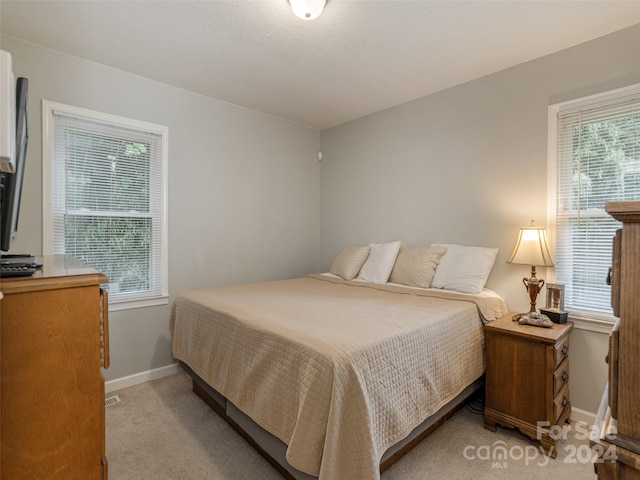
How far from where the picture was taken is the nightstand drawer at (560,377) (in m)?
1.87

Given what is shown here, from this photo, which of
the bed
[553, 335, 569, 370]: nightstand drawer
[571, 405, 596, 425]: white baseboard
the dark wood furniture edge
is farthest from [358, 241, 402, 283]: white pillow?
[571, 405, 596, 425]: white baseboard

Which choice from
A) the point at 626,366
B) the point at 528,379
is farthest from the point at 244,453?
the point at 626,366

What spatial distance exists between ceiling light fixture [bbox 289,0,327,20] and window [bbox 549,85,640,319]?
5.90ft

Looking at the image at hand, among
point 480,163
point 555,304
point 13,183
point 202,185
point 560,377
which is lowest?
point 560,377

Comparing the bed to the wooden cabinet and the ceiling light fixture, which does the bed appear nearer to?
the wooden cabinet

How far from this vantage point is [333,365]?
1.29 m

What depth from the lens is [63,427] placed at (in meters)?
1.00

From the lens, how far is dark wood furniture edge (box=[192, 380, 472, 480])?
164cm

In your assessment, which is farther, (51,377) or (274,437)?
(274,437)

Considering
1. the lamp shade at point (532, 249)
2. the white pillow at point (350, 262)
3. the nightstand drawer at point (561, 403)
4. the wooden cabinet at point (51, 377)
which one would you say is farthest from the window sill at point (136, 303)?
the nightstand drawer at point (561, 403)

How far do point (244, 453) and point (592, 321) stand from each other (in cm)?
239

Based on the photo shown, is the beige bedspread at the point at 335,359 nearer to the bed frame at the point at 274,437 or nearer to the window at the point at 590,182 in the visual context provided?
the bed frame at the point at 274,437

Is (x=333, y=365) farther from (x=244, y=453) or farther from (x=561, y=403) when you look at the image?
(x=561, y=403)

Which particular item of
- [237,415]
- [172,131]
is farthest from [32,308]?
[172,131]
